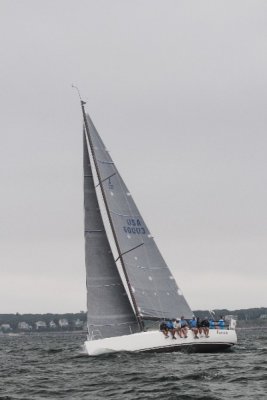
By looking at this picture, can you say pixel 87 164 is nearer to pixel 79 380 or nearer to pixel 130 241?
pixel 130 241

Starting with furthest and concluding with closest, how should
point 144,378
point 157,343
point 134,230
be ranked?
point 134,230 < point 157,343 < point 144,378

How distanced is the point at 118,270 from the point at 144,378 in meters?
11.5

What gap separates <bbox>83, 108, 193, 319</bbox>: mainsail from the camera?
39.4 meters

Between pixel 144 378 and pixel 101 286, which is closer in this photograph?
pixel 144 378

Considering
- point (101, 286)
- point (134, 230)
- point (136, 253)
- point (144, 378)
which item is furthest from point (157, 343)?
point (144, 378)

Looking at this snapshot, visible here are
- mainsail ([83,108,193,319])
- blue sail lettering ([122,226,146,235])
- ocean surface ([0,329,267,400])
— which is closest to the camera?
ocean surface ([0,329,267,400])

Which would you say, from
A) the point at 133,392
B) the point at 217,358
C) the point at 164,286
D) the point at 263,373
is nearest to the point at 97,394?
the point at 133,392

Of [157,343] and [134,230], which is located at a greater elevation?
[134,230]

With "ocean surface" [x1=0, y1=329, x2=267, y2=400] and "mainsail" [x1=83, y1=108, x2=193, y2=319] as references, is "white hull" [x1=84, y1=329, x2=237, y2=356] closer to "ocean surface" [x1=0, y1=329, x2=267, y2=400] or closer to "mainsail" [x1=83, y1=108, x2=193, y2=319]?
"ocean surface" [x1=0, y1=329, x2=267, y2=400]

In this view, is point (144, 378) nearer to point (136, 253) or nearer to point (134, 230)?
point (136, 253)

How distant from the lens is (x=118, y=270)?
132ft

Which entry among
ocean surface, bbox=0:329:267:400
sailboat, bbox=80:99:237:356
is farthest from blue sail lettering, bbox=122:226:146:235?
ocean surface, bbox=0:329:267:400

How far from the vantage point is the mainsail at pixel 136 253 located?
1553 inches

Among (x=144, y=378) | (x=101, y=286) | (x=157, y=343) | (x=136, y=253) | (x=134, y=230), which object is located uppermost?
(x=134, y=230)
